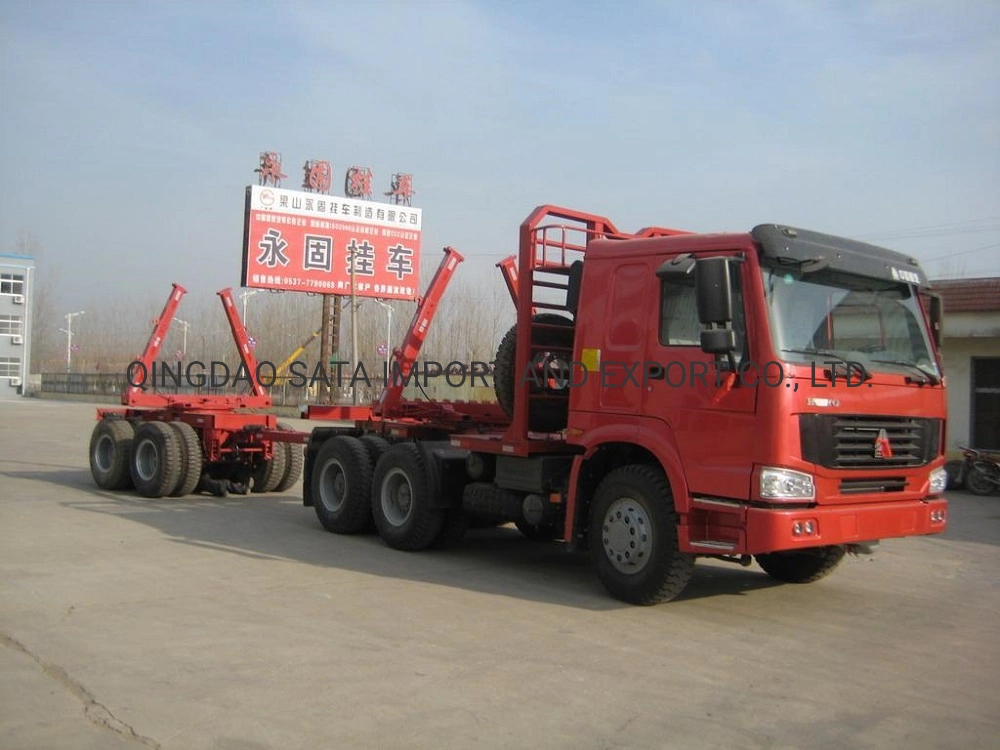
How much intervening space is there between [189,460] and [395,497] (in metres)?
4.61

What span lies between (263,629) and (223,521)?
17.4ft

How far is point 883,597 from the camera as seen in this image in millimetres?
8234

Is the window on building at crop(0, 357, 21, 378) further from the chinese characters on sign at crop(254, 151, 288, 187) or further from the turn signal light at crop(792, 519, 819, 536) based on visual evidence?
the turn signal light at crop(792, 519, 819, 536)

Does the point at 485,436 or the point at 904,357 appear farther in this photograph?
the point at 485,436

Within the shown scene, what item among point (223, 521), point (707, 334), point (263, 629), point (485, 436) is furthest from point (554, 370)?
point (223, 521)

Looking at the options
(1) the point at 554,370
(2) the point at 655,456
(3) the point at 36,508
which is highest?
(1) the point at 554,370

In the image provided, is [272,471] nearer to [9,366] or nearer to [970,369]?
[970,369]

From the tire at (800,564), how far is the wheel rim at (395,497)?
360 cm

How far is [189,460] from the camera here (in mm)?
13375

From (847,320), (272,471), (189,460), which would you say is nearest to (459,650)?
(847,320)

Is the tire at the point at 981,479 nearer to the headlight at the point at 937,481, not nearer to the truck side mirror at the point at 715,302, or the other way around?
the headlight at the point at 937,481

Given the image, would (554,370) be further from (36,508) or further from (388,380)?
(36,508)

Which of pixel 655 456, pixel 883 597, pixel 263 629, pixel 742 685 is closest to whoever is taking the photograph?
pixel 742 685

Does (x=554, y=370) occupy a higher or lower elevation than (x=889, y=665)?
higher
